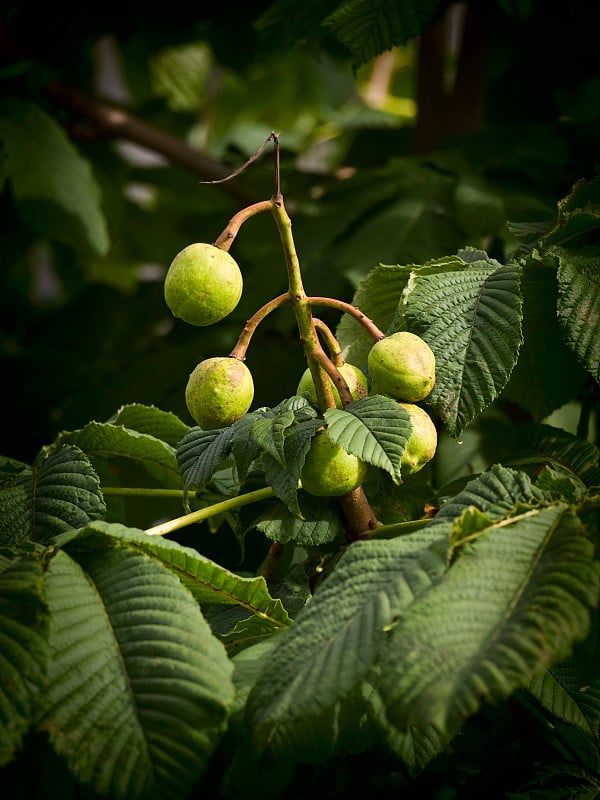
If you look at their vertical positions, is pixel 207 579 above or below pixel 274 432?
below

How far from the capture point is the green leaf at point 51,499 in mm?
712

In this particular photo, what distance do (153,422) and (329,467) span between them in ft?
1.06

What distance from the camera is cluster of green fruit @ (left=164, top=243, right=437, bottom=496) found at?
2.19 ft

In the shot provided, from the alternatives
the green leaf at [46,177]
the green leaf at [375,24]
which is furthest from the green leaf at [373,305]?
the green leaf at [46,177]

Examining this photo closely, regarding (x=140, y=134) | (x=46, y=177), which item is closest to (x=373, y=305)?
(x=46, y=177)

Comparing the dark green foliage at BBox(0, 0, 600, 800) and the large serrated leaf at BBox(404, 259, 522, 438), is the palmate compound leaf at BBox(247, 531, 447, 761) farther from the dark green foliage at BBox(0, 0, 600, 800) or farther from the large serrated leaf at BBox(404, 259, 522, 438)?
the large serrated leaf at BBox(404, 259, 522, 438)

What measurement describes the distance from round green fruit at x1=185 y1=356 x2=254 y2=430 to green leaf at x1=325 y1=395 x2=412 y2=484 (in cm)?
8

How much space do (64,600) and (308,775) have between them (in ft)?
1.19

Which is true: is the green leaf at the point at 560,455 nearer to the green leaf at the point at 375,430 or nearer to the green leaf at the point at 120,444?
the green leaf at the point at 375,430

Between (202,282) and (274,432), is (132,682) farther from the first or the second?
(202,282)

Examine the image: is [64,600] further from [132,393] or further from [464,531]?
[132,393]

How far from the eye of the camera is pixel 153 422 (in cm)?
92

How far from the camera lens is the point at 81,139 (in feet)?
6.16

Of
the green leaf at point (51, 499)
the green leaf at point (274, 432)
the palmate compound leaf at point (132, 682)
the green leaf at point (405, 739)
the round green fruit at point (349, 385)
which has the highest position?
the round green fruit at point (349, 385)
